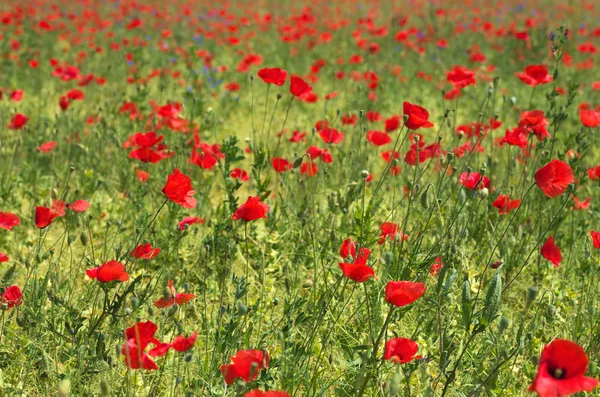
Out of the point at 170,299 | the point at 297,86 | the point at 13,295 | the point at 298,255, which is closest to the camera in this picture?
the point at 170,299

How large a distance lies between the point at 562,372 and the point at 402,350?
47 cm

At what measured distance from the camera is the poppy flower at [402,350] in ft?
5.49

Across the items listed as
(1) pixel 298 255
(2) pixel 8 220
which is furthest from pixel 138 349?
(1) pixel 298 255

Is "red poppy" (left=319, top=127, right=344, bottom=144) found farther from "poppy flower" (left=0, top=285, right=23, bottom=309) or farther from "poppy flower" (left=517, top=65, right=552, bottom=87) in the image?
"poppy flower" (left=0, top=285, right=23, bottom=309)

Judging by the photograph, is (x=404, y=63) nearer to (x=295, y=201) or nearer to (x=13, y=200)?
(x=295, y=201)

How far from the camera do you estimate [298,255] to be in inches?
110

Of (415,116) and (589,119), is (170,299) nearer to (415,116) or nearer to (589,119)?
(415,116)

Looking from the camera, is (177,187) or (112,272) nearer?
(112,272)

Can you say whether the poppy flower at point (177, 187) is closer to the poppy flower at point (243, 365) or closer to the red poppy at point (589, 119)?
the poppy flower at point (243, 365)

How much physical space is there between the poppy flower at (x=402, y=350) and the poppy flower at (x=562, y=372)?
0.42 meters

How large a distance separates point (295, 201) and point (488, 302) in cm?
182

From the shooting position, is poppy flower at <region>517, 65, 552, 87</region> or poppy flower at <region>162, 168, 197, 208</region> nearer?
poppy flower at <region>162, 168, 197, 208</region>

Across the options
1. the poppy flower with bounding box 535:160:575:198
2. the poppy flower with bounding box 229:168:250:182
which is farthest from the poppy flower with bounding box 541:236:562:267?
the poppy flower with bounding box 229:168:250:182

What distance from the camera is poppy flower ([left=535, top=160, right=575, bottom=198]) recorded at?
1.91 meters
